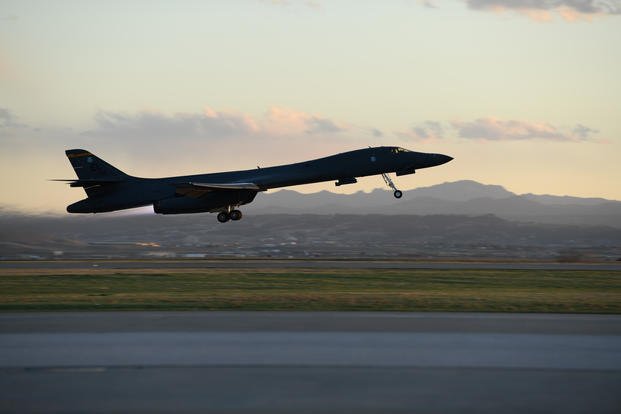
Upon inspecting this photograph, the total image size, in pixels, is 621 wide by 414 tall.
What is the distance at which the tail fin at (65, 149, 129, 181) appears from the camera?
48.4 meters

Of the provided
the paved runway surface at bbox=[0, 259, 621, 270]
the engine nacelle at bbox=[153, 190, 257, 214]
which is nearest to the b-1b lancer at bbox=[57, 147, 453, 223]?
the engine nacelle at bbox=[153, 190, 257, 214]

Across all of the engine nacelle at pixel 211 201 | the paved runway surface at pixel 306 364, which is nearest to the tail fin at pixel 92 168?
the engine nacelle at pixel 211 201

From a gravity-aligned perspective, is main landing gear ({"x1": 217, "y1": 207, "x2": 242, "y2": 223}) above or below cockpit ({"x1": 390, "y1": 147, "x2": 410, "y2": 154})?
below

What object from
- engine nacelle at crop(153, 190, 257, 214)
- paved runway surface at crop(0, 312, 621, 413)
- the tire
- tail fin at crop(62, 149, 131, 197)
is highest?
tail fin at crop(62, 149, 131, 197)

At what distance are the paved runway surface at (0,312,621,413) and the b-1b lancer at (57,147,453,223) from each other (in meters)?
20.0

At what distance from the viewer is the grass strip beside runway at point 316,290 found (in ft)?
85.8

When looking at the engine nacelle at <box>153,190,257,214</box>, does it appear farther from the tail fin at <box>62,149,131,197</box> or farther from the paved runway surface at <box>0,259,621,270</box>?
the paved runway surface at <box>0,259,621,270</box>

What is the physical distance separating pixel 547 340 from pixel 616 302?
36.4 feet

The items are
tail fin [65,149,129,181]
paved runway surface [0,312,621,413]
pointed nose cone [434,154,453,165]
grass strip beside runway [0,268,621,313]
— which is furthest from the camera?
tail fin [65,149,129,181]

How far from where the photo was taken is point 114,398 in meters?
12.6

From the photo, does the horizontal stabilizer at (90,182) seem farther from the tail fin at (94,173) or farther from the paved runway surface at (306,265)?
the paved runway surface at (306,265)

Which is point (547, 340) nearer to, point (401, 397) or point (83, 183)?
point (401, 397)

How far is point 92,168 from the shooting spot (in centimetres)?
4872

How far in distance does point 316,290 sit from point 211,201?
1386cm
